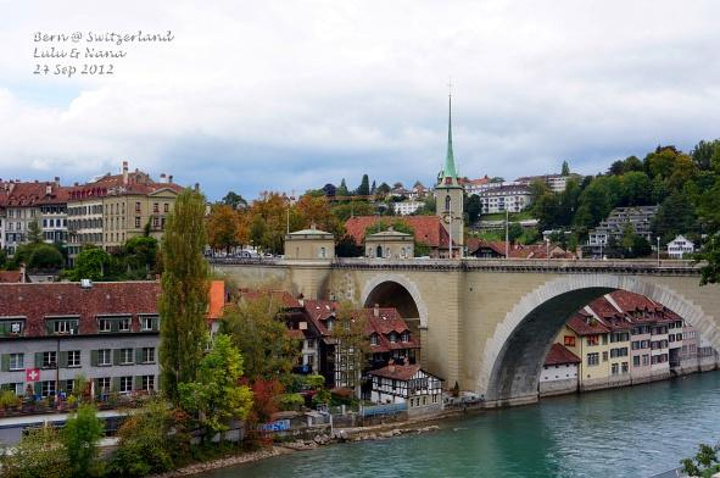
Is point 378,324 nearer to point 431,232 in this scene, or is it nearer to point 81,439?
point 81,439

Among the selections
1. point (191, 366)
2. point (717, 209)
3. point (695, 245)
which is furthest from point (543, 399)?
point (695, 245)

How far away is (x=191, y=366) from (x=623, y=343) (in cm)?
2858

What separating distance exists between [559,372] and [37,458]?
2926 centimetres

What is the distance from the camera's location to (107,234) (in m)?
77.4

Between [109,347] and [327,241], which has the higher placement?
[327,241]

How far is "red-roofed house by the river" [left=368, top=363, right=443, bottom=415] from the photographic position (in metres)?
40.4

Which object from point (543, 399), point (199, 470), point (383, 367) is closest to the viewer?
point (199, 470)

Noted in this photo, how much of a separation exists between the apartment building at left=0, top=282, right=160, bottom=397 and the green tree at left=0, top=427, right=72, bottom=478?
5038 millimetres

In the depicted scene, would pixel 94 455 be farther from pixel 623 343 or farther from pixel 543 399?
pixel 623 343

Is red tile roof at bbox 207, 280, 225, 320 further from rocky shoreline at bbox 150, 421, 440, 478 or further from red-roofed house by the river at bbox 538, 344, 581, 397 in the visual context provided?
red-roofed house by the river at bbox 538, 344, 581, 397

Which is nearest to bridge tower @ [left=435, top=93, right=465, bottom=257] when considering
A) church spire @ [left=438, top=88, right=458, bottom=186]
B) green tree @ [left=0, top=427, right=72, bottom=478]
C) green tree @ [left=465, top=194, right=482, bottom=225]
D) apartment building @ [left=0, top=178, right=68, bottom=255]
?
church spire @ [left=438, top=88, right=458, bottom=186]

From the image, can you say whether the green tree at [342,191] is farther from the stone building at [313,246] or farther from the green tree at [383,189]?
the stone building at [313,246]

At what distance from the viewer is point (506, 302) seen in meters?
41.5

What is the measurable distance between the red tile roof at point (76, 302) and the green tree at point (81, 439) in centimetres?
634
